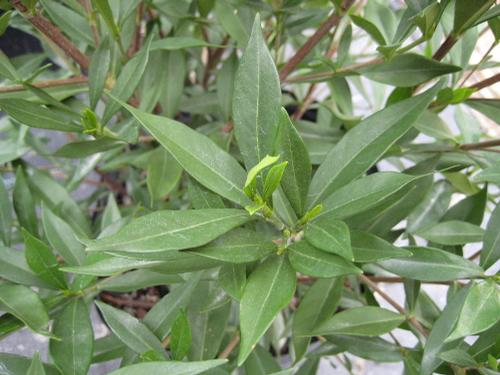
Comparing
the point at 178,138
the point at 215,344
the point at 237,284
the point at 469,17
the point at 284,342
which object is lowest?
the point at 284,342

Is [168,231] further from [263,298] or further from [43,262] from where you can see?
[43,262]

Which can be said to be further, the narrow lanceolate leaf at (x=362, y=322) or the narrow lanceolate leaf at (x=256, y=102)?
the narrow lanceolate leaf at (x=362, y=322)

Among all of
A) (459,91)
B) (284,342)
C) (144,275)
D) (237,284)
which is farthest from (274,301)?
(284,342)

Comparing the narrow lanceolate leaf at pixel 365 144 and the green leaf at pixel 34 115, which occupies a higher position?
the narrow lanceolate leaf at pixel 365 144

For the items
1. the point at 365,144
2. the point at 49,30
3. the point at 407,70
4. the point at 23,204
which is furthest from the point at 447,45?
the point at 23,204

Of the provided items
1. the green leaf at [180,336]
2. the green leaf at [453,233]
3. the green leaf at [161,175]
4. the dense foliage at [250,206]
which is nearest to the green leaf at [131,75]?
the dense foliage at [250,206]

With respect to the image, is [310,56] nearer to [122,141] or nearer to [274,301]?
[122,141]

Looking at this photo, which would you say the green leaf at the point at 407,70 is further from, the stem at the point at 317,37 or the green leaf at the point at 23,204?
the green leaf at the point at 23,204
